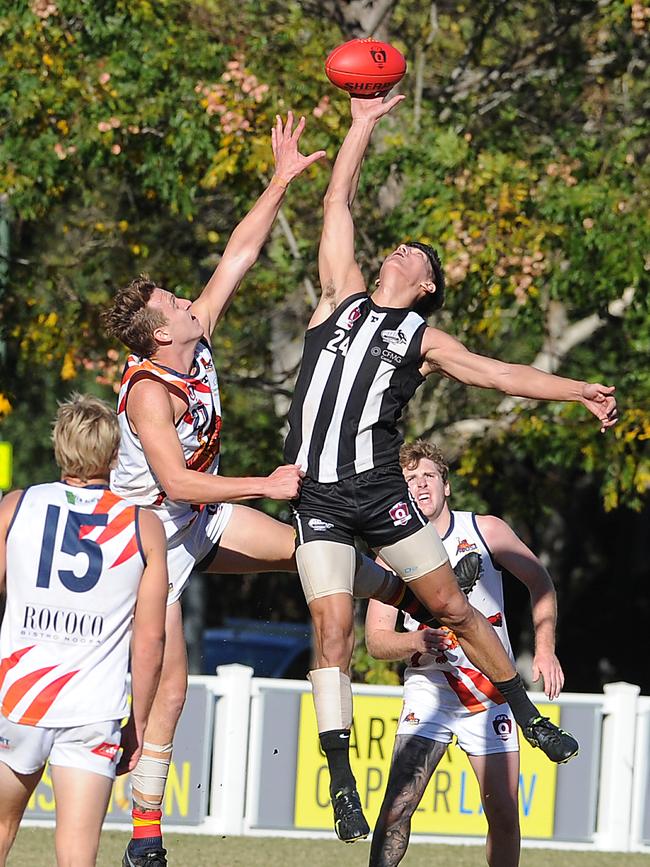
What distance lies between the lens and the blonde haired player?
4.73 m

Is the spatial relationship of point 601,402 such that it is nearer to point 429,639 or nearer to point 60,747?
point 429,639

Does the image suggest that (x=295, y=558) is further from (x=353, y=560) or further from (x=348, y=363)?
(x=348, y=363)

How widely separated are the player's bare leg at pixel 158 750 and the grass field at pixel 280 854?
2.33 meters

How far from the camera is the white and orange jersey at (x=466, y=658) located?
22.4 feet

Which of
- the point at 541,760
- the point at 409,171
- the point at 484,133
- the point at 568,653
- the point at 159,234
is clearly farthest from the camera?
the point at 568,653

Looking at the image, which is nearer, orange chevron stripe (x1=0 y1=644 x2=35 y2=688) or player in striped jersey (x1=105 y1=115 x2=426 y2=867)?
orange chevron stripe (x1=0 y1=644 x2=35 y2=688)

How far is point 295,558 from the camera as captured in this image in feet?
20.9

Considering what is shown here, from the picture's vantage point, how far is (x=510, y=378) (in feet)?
19.6

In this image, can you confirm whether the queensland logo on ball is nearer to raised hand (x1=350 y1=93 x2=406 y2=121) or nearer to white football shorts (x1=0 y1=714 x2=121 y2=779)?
raised hand (x1=350 y1=93 x2=406 y2=121)

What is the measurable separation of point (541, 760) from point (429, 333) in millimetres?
5043

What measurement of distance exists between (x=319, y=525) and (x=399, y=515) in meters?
0.34

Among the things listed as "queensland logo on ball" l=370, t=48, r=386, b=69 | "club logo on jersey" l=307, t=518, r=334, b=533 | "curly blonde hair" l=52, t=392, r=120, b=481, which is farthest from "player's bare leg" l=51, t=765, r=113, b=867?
"queensland logo on ball" l=370, t=48, r=386, b=69

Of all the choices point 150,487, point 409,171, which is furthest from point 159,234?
point 150,487

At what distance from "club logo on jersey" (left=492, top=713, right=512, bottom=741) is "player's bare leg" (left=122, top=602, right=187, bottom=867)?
4.74 ft
